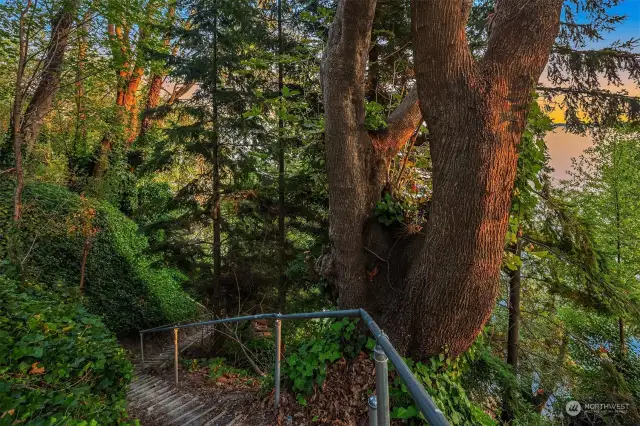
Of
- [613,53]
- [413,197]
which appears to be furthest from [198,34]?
[613,53]

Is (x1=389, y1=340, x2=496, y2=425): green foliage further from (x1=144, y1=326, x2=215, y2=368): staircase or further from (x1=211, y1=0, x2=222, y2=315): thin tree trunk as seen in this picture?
(x1=144, y1=326, x2=215, y2=368): staircase

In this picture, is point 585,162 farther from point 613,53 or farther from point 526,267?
point 613,53

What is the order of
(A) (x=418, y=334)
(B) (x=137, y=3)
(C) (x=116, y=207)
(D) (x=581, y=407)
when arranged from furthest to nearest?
1. (C) (x=116, y=207)
2. (B) (x=137, y=3)
3. (D) (x=581, y=407)
4. (A) (x=418, y=334)

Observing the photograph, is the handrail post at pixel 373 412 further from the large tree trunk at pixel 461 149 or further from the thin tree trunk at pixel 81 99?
the thin tree trunk at pixel 81 99

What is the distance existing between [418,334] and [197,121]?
20.1 ft

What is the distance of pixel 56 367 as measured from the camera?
2.52 meters

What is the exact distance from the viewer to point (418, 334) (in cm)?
261

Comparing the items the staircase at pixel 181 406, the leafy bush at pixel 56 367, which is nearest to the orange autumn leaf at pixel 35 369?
the leafy bush at pixel 56 367

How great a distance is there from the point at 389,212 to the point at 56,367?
308 centimetres

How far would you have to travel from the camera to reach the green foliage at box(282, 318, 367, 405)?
9.34 feet

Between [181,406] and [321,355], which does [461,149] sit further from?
[181,406]

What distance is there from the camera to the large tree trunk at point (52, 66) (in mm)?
4973

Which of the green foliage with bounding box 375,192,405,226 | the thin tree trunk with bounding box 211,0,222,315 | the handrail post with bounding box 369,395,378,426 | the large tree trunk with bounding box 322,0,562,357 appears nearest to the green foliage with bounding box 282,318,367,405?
the large tree trunk with bounding box 322,0,562,357

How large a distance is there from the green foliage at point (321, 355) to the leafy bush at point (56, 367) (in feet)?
4.56
